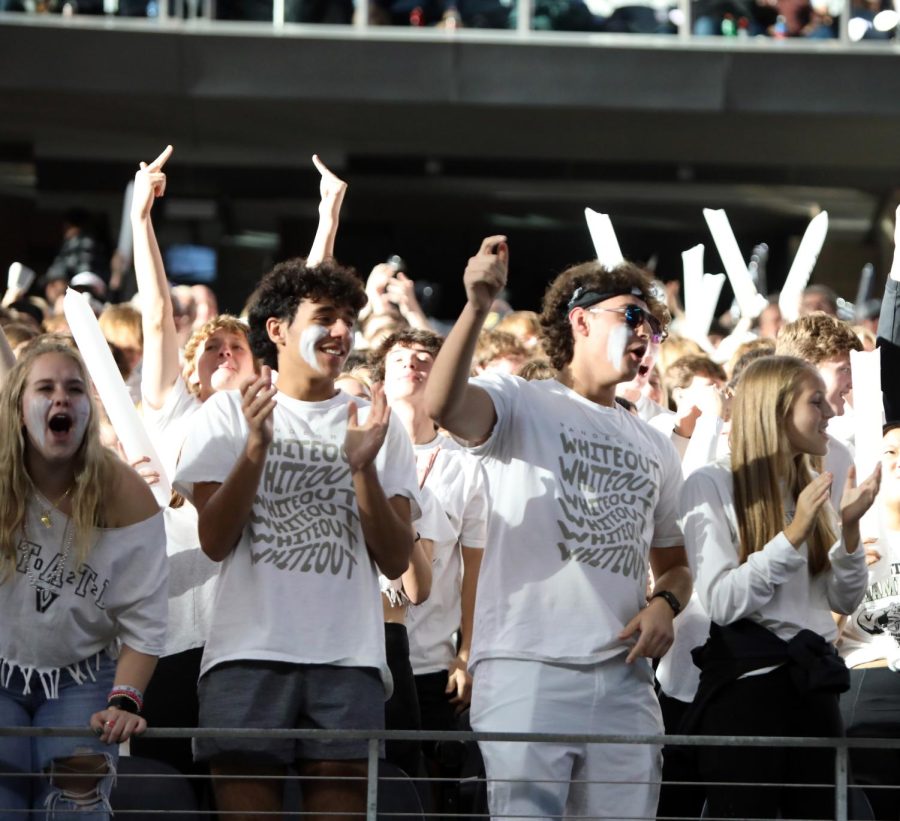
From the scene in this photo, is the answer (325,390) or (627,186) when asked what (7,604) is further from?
(627,186)

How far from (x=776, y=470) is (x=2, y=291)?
12147 mm

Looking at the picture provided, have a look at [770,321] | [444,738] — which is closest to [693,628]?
[444,738]

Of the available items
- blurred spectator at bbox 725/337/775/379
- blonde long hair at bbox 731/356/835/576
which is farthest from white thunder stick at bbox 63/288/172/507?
blurred spectator at bbox 725/337/775/379

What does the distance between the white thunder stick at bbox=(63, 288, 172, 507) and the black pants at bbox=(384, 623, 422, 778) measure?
0.73 meters

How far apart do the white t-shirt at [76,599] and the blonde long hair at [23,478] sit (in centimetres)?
3

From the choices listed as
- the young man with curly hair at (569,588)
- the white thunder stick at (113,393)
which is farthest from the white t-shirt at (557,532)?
the white thunder stick at (113,393)

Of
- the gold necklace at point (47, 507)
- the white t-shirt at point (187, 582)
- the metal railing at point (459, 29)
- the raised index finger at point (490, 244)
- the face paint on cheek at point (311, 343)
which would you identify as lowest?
the white t-shirt at point (187, 582)

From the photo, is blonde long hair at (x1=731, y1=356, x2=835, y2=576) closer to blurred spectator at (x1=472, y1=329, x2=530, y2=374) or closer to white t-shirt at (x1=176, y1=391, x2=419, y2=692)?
white t-shirt at (x1=176, y1=391, x2=419, y2=692)

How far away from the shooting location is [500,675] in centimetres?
387

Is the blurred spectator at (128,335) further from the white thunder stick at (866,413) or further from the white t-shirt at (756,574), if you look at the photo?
the white thunder stick at (866,413)

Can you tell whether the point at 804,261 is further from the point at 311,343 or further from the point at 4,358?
the point at 4,358

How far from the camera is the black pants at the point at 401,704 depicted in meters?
4.43

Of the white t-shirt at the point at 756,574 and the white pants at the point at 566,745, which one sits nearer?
the white pants at the point at 566,745

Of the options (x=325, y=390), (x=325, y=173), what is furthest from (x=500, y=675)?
(x=325, y=173)
